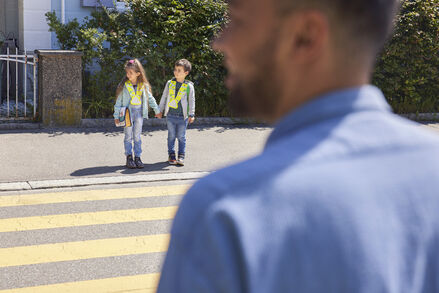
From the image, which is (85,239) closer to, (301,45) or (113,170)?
(113,170)

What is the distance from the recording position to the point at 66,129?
12.1 meters

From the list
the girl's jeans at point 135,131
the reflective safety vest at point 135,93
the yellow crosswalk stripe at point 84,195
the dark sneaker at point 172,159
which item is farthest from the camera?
the dark sneaker at point 172,159

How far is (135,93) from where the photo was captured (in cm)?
943

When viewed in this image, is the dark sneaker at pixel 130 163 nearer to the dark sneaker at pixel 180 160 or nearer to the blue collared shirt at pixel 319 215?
the dark sneaker at pixel 180 160

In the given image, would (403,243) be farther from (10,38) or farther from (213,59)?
(10,38)

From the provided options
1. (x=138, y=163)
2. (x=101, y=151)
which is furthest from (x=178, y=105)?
(x=101, y=151)

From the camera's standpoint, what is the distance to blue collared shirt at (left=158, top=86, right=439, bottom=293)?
0.96m

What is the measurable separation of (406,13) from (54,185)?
30.9 ft

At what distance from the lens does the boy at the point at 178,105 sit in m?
9.73

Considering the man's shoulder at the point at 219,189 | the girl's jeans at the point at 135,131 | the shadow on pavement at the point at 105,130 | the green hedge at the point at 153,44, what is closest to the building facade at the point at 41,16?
the green hedge at the point at 153,44

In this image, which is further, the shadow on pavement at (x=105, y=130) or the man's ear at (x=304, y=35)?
the shadow on pavement at (x=105, y=130)

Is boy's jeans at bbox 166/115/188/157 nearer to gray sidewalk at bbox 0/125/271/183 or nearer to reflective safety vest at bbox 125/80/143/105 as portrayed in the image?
gray sidewalk at bbox 0/125/271/183

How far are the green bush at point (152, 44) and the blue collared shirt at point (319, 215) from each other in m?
11.9

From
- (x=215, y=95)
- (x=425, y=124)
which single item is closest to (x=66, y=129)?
(x=215, y=95)
